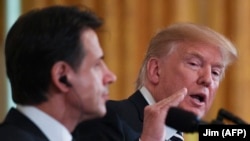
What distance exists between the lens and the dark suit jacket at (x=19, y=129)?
1.21m

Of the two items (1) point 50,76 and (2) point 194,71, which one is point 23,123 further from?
(2) point 194,71

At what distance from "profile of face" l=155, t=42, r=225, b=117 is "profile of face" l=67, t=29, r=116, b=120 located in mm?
518

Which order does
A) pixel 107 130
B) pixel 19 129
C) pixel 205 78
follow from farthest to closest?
1. pixel 205 78
2. pixel 107 130
3. pixel 19 129

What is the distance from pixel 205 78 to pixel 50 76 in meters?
0.65

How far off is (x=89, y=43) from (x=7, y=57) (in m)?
0.17

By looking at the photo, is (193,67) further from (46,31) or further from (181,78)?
(46,31)

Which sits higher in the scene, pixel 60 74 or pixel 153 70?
pixel 60 74

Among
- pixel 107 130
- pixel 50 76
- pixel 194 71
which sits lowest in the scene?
pixel 107 130

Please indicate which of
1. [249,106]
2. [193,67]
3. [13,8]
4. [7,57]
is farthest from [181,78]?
[13,8]

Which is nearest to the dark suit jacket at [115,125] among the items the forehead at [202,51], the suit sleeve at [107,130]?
the suit sleeve at [107,130]

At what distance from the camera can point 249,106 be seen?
2764mm

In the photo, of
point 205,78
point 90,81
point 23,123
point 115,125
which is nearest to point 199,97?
point 205,78

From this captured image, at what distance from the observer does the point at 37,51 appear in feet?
4.09

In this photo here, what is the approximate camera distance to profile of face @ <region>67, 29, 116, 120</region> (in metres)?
1.29
